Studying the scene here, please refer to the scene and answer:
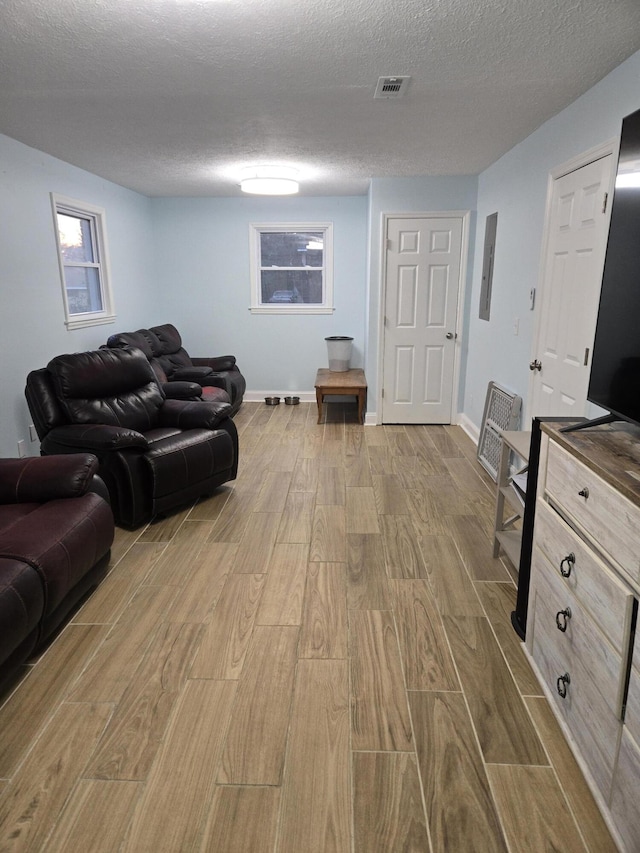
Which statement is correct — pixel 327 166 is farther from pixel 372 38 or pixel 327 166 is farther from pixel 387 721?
pixel 387 721

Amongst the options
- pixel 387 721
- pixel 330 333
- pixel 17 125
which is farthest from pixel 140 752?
pixel 330 333

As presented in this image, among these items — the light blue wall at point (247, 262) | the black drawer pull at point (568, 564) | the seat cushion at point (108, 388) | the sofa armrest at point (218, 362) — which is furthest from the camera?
the sofa armrest at point (218, 362)

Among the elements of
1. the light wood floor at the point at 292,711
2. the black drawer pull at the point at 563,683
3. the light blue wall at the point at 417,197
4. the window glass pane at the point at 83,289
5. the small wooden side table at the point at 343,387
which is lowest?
the light wood floor at the point at 292,711

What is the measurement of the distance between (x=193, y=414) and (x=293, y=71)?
2.17m

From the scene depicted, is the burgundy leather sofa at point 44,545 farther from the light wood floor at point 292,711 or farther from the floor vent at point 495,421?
the floor vent at point 495,421

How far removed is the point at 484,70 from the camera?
2.47 m

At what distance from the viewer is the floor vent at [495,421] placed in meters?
3.88

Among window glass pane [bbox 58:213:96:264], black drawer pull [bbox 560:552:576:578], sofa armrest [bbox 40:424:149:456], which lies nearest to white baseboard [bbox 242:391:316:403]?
window glass pane [bbox 58:213:96:264]

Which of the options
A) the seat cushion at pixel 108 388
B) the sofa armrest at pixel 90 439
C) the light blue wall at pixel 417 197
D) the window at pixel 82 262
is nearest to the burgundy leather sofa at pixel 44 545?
the sofa armrest at pixel 90 439

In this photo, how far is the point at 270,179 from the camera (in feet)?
15.3

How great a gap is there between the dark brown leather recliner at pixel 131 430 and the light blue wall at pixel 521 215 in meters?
2.20

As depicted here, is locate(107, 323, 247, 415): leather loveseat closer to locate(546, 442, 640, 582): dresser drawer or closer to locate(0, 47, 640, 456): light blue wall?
locate(0, 47, 640, 456): light blue wall

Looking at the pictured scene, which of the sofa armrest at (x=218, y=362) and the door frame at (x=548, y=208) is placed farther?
the sofa armrest at (x=218, y=362)

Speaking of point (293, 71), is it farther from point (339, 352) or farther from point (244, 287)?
point (244, 287)
